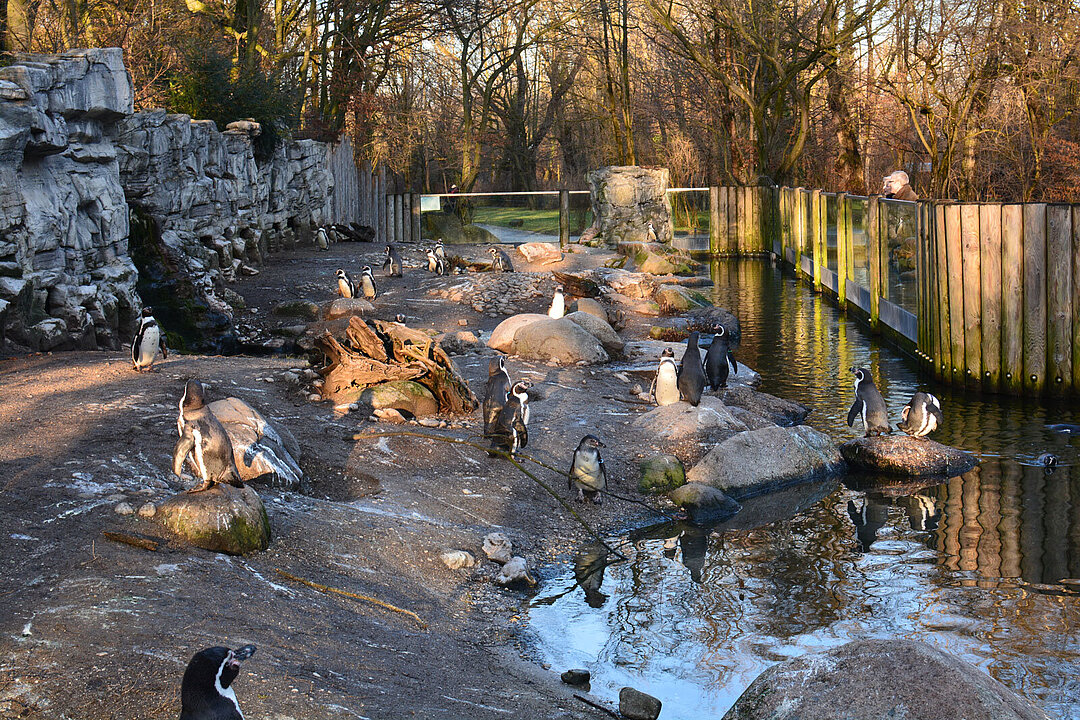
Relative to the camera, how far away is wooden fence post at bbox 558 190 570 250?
27.5 meters

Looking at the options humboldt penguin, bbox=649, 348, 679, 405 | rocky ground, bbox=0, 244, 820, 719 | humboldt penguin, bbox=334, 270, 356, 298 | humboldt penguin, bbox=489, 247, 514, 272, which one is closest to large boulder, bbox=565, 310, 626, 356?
rocky ground, bbox=0, 244, 820, 719

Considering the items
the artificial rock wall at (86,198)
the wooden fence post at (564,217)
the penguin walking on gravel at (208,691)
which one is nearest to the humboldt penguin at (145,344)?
the artificial rock wall at (86,198)

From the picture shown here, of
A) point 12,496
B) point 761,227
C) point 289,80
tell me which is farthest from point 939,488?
point 761,227

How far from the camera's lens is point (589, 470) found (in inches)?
309

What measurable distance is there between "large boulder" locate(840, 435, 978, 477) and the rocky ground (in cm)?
195

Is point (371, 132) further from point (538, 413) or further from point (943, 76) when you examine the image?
point (538, 413)

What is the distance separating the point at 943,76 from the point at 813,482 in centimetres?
1379

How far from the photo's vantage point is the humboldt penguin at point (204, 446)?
5.55m

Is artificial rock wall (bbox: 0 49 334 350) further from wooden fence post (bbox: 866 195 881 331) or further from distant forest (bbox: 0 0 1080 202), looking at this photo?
wooden fence post (bbox: 866 195 881 331)

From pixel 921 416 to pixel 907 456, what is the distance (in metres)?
0.49

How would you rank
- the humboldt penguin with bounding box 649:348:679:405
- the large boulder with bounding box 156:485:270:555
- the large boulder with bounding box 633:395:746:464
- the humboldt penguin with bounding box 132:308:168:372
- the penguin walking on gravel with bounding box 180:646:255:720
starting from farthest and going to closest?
1. the humboldt penguin with bounding box 649:348:679:405
2. the large boulder with bounding box 633:395:746:464
3. the humboldt penguin with bounding box 132:308:168:372
4. the large boulder with bounding box 156:485:270:555
5. the penguin walking on gravel with bounding box 180:646:255:720

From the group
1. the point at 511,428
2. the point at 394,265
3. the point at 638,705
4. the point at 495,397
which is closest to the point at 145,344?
the point at 495,397

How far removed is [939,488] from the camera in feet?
27.8

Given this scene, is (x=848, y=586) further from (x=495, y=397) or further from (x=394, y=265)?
(x=394, y=265)
